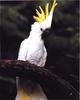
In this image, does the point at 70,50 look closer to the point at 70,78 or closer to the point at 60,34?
the point at 60,34

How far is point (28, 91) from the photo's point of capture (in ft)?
16.4

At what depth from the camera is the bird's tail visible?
16.3ft

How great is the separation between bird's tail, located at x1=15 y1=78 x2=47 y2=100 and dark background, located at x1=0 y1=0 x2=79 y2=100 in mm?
3477

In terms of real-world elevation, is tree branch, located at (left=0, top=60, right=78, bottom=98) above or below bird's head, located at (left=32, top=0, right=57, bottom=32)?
below

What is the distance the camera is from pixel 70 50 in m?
9.66

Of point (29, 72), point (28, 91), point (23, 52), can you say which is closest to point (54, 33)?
point (23, 52)

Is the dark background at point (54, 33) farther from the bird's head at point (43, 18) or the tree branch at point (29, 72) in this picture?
the tree branch at point (29, 72)

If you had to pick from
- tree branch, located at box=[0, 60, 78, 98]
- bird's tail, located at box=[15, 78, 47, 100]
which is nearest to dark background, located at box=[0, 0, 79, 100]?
bird's tail, located at box=[15, 78, 47, 100]

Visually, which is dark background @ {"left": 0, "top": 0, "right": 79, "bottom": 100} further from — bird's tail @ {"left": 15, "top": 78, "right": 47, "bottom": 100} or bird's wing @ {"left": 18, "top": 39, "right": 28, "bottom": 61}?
bird's tail @ {"left": 15, "top": 78, "right": 47, "bottom": 100}

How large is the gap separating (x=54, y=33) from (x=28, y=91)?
201 inches

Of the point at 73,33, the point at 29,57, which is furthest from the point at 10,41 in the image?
the point at 29,57

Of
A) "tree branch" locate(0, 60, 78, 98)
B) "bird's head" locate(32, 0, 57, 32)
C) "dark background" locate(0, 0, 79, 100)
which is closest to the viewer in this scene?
"tree branch" locate(0, 60, 78, 98)

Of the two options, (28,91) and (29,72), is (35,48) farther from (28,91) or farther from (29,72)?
(29,72)

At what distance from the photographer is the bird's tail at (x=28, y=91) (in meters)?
4.96
